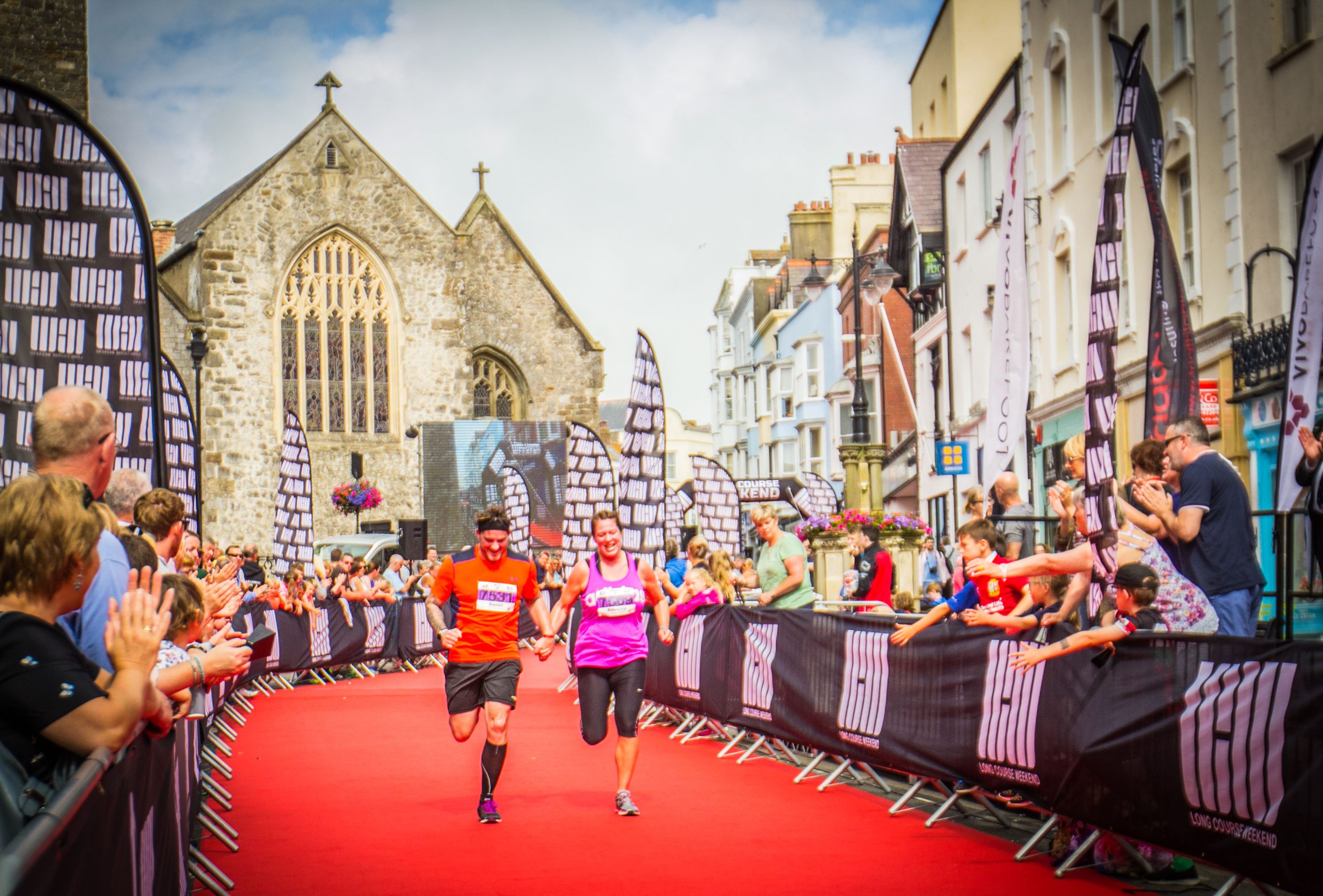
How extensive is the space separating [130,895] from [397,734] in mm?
10201

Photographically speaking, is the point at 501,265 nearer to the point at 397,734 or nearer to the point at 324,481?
the point at 324,481

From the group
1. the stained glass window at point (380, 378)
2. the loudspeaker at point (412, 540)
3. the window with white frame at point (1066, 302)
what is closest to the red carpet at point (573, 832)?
the window with white frame at point (1066, 302)

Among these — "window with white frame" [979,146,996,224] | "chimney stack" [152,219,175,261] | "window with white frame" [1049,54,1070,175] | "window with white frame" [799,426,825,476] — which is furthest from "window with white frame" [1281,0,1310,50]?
"window with white frame" [799,426,825,476]

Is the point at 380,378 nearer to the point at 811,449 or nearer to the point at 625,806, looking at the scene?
the point at 811,449

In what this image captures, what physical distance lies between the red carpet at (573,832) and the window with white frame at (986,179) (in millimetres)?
17380

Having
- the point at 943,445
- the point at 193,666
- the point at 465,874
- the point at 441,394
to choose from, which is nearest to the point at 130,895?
the point at 193,666

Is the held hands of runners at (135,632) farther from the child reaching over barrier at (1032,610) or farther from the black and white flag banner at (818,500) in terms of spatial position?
the black and white flag banner at (818,500)

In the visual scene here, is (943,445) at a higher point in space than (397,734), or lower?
higher

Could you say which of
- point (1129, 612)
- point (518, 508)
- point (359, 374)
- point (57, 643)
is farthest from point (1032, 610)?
point (359, 374)

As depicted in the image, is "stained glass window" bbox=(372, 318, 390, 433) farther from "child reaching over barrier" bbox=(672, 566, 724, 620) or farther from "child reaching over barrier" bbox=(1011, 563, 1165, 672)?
"child reaching over barrier" bbox=(1011, 563, 1165, 672)

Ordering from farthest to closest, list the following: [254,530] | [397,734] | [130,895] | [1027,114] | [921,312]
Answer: [254,530] → [921,312] → [1027,114] → [397,734] → [130,895]

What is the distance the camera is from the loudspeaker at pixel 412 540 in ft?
114

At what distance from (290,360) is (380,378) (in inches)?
111

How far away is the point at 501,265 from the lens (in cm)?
4666
